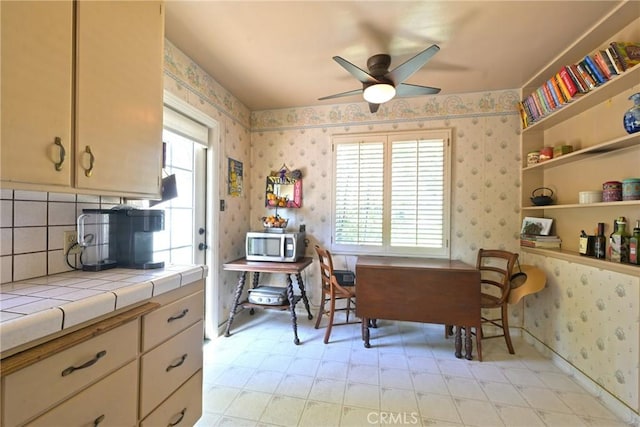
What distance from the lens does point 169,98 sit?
1915 millimetres

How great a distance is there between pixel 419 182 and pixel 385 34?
1469mm

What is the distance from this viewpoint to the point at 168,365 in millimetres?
1196

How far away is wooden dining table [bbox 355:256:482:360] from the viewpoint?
2.13m

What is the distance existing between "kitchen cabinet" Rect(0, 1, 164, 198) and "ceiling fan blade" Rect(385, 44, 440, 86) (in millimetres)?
1413

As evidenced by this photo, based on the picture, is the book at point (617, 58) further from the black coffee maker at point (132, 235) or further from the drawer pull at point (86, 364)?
the drawer pull at point (86, 364)

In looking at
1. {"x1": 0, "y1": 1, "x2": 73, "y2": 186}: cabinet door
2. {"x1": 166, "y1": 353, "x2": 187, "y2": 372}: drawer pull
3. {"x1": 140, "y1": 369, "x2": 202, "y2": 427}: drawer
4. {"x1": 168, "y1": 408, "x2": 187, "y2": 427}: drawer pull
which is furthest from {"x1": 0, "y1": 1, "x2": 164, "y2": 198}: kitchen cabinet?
{"x1": 168, "y1": 408, "x2": 187, "y2": 427}: drawer pull

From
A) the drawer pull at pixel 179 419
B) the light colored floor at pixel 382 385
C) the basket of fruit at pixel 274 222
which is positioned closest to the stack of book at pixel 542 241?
the light colored floor at pixel 382 385

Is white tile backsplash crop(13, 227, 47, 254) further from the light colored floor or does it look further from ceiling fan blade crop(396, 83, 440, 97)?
ceiling fan blade crop(396, 83, 440, 97)

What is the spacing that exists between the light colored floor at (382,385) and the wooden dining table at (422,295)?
0.81ft

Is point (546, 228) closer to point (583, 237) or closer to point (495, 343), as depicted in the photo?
point (583, 237)

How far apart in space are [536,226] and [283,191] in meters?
2.57

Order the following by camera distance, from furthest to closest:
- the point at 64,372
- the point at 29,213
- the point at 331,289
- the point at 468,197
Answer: the point at 468,197 < the point at 331,289 < the point at 29,213 < the point at 64,372

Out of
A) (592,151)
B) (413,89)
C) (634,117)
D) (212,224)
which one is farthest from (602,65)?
(212,224)

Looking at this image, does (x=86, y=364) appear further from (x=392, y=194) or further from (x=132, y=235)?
(x=392, y=194)
